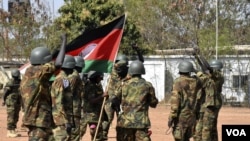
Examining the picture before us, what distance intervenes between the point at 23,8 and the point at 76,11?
38.8 feet

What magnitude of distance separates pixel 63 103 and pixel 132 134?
130cm

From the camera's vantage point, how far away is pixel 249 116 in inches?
1123

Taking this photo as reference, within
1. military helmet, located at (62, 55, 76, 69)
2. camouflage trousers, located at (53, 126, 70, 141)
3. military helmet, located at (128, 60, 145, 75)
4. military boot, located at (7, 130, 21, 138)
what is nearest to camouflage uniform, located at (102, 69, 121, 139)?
military helmet, located at (62, 55, 76, 69)

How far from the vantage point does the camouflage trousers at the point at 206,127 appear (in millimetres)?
14312

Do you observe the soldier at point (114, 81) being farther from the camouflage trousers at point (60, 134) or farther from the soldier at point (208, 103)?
the camouflage trousers at point (60, 134)

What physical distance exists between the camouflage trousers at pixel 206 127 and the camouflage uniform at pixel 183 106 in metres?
1.65

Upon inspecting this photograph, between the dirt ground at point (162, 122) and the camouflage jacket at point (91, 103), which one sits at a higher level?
the camouflage jacket at point (91, 103)

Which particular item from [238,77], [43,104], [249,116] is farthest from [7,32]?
[43,104]

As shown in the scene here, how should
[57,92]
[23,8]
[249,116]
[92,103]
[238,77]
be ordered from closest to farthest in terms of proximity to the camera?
1. [57,92]
2. [92,103]
3. [249,116]
4. [238,77]
5. [23,8]

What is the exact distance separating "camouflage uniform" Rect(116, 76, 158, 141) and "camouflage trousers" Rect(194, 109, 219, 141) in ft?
8.59

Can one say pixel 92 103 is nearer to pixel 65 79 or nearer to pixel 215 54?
pixel 65 79

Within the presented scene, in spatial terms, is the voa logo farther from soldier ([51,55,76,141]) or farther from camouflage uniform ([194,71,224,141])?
camouflage uniform ([194,71,224,141])

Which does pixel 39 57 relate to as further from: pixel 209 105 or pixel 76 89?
pixel 209 105

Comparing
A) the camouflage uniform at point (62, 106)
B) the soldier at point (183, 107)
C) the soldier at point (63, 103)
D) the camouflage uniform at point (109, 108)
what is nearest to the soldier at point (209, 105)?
the soldier at point (183, 107)
